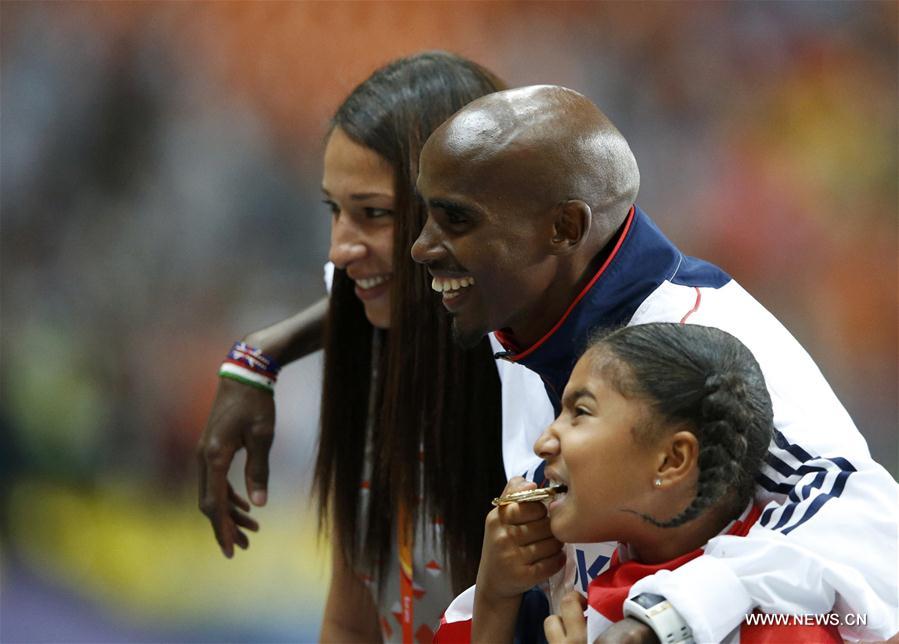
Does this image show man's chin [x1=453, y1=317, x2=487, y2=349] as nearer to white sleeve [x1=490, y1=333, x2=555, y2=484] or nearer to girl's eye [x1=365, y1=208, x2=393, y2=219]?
white sleeve [x1=490, y1=333, x2=555, y2=484]

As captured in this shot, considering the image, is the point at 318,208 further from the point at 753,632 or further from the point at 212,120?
the point at 753,632

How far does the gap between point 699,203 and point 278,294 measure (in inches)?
37.5

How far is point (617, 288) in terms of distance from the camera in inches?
53.3

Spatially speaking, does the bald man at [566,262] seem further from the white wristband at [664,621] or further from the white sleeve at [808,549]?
the white wristband at [664,621]

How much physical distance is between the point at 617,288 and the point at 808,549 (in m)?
0.39

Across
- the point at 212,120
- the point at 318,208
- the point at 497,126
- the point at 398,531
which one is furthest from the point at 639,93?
the point at 497,126

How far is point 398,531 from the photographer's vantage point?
6.61ft

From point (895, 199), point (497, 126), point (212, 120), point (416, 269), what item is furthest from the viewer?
point (212, 120)

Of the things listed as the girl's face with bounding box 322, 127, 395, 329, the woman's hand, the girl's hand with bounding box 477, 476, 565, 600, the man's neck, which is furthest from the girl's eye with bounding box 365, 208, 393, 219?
the girl's hand with bounding box 477, 476, 565, 600

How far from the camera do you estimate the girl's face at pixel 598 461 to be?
1156 mm

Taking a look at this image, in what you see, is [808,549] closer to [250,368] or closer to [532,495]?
[532,495]

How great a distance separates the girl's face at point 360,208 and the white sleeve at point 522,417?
0.27 meters

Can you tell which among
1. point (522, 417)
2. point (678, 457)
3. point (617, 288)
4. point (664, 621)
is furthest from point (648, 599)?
point (522, 417)

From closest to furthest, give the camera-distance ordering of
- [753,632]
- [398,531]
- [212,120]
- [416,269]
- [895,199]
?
1. [753,632]
2. [416,269]
3. [398,531]
4. [895,199]
5. [212,120]
